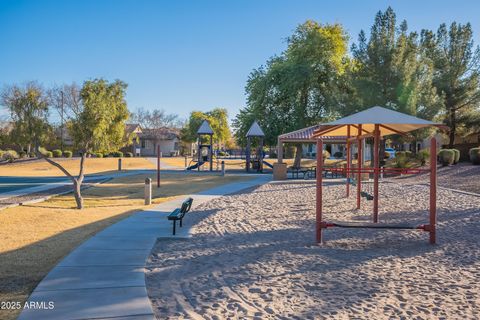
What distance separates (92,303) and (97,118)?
12.1 meters

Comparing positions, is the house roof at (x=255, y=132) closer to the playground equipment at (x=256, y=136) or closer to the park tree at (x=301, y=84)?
the playground equipment at (x=256, y=136)

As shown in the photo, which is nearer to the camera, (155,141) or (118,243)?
(118,243)

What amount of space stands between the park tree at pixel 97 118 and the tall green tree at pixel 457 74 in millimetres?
25846

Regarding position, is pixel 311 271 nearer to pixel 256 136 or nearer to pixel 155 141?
pixel 256 136

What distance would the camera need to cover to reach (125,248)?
762 centimetres

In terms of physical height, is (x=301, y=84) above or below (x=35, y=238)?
above

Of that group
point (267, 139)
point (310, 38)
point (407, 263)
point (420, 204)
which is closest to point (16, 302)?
point (407, 263)

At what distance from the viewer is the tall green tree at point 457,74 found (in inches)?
1300

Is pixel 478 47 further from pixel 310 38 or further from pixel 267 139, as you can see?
pixel 267 139

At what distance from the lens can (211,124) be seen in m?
82.6

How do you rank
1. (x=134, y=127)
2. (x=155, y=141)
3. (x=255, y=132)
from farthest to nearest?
(x=134, y=127) < (x=155, y=141) < (x=255, y=132)

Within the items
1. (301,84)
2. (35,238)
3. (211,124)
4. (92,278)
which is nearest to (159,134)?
(211,124)

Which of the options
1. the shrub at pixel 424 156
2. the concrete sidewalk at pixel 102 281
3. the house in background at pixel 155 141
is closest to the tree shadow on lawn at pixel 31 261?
the concrete sidewalk at pixel 102 281

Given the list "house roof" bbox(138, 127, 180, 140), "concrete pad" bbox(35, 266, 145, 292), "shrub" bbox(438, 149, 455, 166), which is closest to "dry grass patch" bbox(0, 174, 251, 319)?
"concrete pad" bbox(35, 266, 145, 292)
